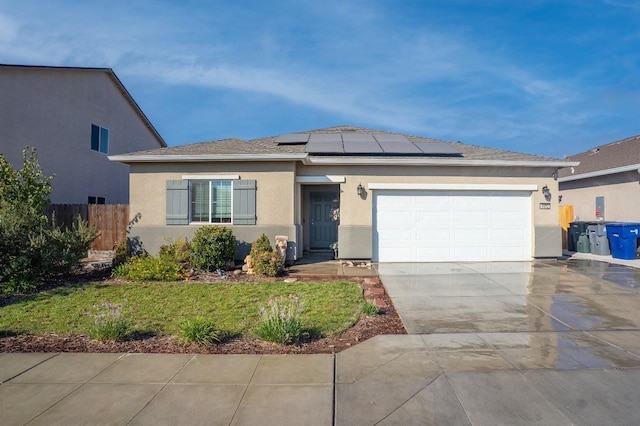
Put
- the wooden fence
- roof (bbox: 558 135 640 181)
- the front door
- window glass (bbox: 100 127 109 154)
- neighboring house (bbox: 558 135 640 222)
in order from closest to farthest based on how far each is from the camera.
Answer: the wooden fence < neighboring house (bbox: 558 135 640 222) < roof (bbox: 558 135 640 181) < the front door < window glass (bbox: 100 127 109 154)

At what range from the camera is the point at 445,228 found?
39.7 feet

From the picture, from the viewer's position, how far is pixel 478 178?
12102mm

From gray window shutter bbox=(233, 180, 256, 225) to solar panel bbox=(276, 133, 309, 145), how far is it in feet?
11.9

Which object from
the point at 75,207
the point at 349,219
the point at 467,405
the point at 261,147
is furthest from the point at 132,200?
the point at 467,405

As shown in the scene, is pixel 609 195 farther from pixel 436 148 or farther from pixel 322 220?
pixel 322 220

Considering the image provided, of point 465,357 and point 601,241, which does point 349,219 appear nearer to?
point 465,357

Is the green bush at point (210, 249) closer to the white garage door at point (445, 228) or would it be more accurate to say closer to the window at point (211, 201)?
the window at point (211, 201)

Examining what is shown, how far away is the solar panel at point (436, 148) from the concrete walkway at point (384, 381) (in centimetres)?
738

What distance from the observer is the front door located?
14531mm

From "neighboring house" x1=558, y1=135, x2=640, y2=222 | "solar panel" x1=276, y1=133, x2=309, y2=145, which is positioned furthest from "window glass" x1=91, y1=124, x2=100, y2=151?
"neighboring house" x1=558, y1=135, x2=640, y2=222

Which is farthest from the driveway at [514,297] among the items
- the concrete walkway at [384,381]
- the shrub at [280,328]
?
the shrub at [280,328]

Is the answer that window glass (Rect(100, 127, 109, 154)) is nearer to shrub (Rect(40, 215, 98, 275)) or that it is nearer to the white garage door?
shrub (Rect(40, 215, 98, 275))

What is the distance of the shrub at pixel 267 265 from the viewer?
31.4 ft

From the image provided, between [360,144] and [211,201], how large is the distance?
5715 millimetres
